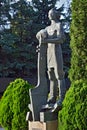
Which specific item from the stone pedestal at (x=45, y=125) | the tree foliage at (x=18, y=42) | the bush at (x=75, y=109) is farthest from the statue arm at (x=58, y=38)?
the tree foliage at (x=18, y=42)

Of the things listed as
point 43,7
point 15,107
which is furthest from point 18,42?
point 15,107

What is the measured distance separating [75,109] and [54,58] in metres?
1.32

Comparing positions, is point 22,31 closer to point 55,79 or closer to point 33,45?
point 33,45

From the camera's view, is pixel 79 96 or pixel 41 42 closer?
pixel 79 96

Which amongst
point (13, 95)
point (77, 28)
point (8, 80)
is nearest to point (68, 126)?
point (13, 95)

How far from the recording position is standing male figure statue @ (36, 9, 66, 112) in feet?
25.1

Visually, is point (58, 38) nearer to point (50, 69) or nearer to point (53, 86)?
point (50, 69)

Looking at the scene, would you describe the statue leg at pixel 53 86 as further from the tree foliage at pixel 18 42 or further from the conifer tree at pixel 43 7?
the conifer tree at pixel 43 7

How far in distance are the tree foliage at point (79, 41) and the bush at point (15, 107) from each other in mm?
1942

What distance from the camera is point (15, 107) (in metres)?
8.78

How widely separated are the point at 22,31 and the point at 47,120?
14.8 meters

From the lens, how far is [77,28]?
421 inches

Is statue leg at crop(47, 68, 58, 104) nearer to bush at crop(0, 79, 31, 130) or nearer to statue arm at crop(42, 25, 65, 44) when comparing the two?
statue arm at crop(42, 25, 65, 44)

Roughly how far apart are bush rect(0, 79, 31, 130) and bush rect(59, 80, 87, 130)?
5.87 feet
